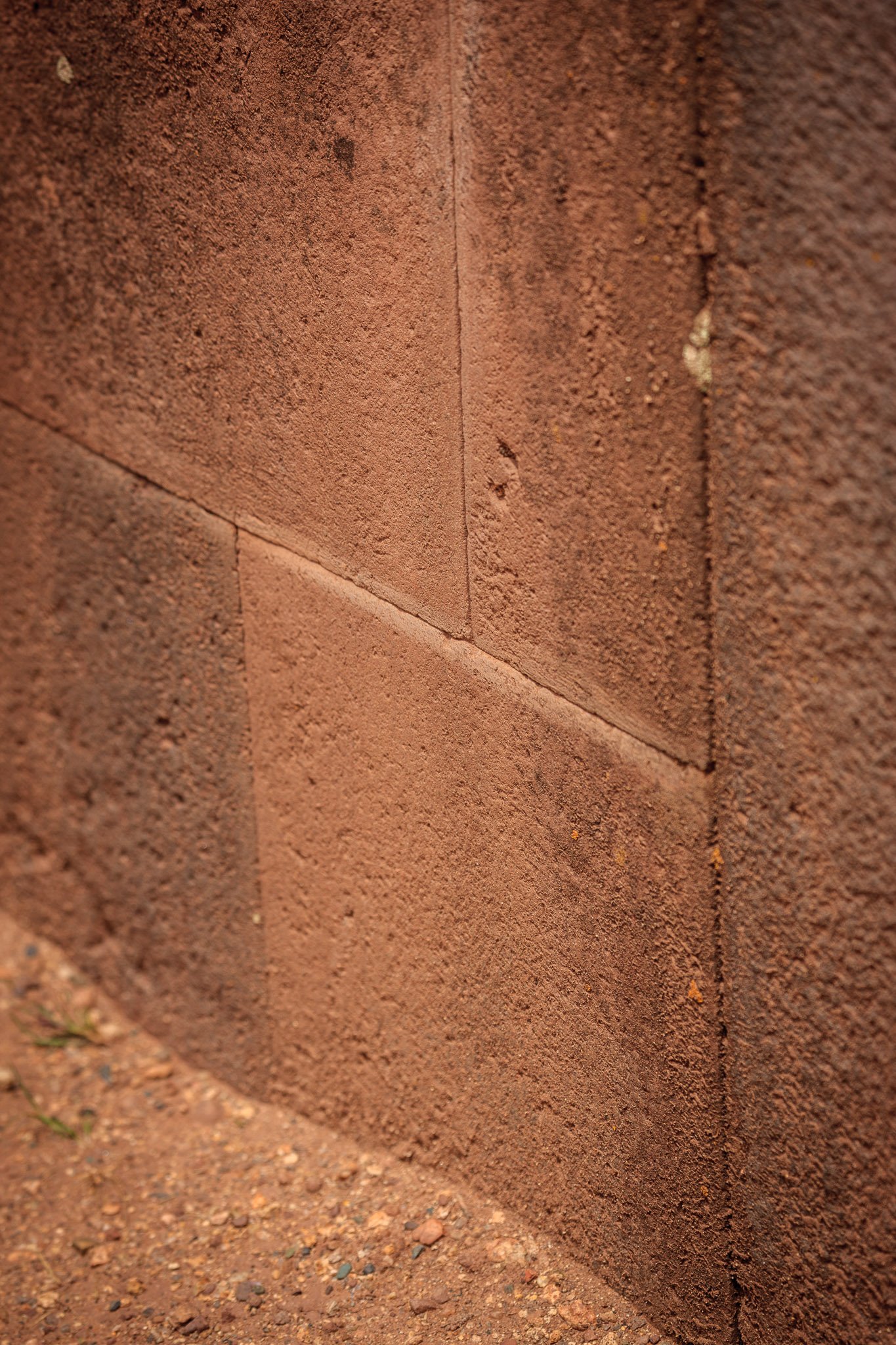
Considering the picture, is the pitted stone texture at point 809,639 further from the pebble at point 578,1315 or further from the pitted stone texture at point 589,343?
the pebble at point 578,1315

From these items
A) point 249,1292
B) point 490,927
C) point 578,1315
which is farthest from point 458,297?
point 249,1292

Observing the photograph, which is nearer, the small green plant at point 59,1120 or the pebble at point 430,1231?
the pebble at point 430,1231

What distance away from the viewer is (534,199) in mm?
1414

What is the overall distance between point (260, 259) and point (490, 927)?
975 millimetres

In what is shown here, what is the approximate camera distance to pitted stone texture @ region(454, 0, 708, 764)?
1.28 meters

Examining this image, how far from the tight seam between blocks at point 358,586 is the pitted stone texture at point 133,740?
0.05ft

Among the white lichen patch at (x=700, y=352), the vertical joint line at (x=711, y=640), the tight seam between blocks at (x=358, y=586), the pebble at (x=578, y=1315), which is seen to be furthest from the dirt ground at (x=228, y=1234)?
the white lichen patch at (x=700, y=352)

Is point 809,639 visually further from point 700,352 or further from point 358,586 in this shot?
point 358,586

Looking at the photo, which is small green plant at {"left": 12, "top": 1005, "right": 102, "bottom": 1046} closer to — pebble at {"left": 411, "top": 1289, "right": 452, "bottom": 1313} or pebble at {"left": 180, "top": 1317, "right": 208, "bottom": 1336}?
pebble at {"left": 180, "top": 1317, "right": 208, "bottom": 1336}

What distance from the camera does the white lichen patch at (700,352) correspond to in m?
1.28

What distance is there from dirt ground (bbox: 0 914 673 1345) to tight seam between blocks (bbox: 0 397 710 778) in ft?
2.74

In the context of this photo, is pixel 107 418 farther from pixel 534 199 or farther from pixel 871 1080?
pixel 871 1080

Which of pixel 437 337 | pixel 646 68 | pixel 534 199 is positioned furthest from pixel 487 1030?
pixel 646 68

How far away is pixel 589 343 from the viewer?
55.6 inches
